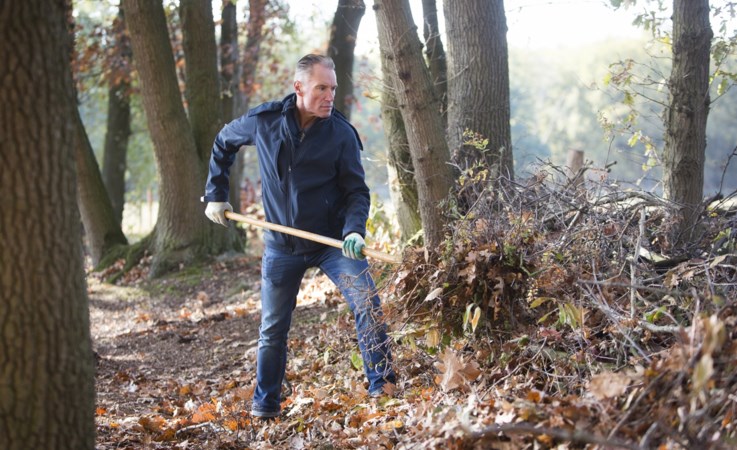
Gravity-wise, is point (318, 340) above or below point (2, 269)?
below

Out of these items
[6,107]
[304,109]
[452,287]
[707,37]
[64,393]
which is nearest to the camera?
[6,107]

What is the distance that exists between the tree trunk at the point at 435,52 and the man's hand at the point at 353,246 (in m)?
3.01

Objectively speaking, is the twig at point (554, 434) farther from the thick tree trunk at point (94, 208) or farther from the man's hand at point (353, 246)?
the thick tree trunk at point (94, 208)

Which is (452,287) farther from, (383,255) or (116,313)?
(116,313)

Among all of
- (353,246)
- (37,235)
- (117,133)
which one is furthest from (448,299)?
(117,133)

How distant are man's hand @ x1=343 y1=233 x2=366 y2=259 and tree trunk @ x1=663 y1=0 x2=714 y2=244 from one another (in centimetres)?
292

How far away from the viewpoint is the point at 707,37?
20.2 ft

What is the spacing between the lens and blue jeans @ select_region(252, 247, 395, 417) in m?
4.70


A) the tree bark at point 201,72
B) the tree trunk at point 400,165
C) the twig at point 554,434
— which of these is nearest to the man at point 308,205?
the twig at point 554,434

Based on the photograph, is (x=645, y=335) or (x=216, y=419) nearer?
(x=645, y=335)

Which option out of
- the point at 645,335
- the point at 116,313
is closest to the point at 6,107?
the point at 645,335

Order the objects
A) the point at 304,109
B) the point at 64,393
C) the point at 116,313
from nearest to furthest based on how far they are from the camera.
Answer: the point at 64,393 → the point at 304,109 → the point at 116,313

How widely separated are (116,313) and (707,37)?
7827 millimetres

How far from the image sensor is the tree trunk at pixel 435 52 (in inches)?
303
